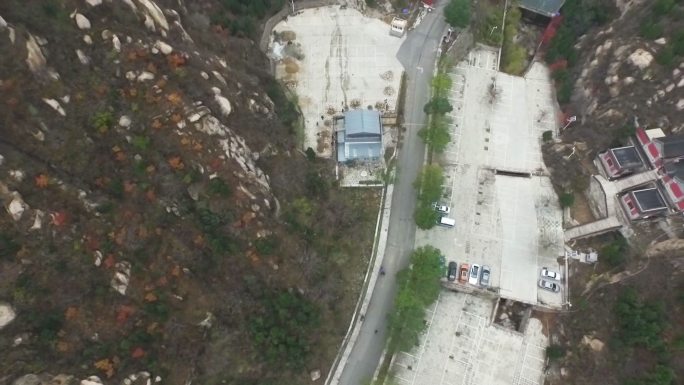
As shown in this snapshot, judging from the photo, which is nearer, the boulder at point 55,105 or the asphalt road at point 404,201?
the boulder at point 55,105

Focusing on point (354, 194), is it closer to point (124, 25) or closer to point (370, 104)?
point (370, 104)

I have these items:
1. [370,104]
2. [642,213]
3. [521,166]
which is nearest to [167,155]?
[370,104]

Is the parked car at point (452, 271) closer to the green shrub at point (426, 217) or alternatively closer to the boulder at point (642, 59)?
the green shrub at point (426, 217)

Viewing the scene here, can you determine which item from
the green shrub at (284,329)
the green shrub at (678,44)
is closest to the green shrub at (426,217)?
the green shrub at (284,329)

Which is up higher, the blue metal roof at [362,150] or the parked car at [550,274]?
the blue metal roof at [362,150]

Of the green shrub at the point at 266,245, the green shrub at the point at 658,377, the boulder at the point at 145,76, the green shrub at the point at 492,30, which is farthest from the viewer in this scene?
the green shrub at the point at 492,30

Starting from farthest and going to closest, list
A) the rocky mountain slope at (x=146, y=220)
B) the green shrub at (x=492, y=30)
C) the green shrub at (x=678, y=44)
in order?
the green shrub at (x=492, y=30) < the green shrub at (x=678, y=44) < the rocky mountain slope at (x=146, y=220)
